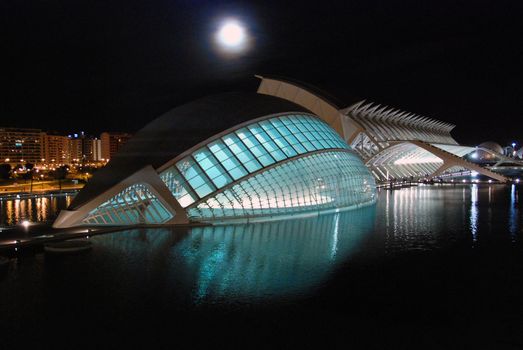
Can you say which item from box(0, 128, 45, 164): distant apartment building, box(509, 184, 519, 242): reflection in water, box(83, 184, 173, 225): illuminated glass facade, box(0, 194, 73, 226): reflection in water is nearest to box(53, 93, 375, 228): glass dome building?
box(83, 184, 173, 225): illuminated glass facade

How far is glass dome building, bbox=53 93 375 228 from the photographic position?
25.0m

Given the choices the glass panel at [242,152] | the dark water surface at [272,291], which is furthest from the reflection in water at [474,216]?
the glass panel at [242,152]

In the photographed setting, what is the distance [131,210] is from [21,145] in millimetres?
145737

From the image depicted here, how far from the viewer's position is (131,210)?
25.3 m

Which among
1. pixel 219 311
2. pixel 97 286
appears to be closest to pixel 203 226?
pixel 97 286

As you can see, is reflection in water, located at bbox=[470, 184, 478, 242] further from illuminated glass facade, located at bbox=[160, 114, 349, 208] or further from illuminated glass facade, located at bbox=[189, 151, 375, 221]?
illuminated glass facade, located at bbox=[160, 114, 349, 208]

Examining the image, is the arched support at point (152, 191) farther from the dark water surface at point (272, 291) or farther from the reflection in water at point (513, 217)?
the reflection in water at point (513, 217)

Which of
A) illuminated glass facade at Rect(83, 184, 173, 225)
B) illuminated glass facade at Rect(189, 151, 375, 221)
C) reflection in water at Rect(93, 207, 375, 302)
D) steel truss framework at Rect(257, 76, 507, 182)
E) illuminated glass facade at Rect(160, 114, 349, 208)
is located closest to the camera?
reflection in water at Rect(93, 207, 375, 302)

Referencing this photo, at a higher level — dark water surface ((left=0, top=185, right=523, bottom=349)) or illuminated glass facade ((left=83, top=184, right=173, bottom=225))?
illuminated glass facade ((left=83, top=184, right=173, bottom=225))

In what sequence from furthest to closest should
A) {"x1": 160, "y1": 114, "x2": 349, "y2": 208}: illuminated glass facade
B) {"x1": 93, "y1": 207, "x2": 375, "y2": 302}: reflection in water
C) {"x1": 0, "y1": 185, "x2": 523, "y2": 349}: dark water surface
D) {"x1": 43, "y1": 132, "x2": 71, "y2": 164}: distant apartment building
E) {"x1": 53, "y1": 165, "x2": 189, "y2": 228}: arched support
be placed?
{"x1": 43, "y1": 132, "x2": 71, "y2": 164}: distant apartment building, {"x1": 160, "y1": 114, "x2": 349, "y2": 208}: illuminated glass facade, {"x1": 53, "y1": 165, "x2": 189, "y2": 228}: arched support, {"x1": 93, "y1": 207, "x2": 375, "y2": 302}: reflection in water, {"x1": 0, "y1": 185, "x2": 523, "y2": 349}: dark water surface

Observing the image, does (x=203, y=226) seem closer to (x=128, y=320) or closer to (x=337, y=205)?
(x=337, y=205)

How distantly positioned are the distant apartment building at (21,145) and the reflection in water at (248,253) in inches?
5507

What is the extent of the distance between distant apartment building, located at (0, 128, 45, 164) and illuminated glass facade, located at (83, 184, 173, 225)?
442 feet

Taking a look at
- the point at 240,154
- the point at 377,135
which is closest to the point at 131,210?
the point at 240,154
